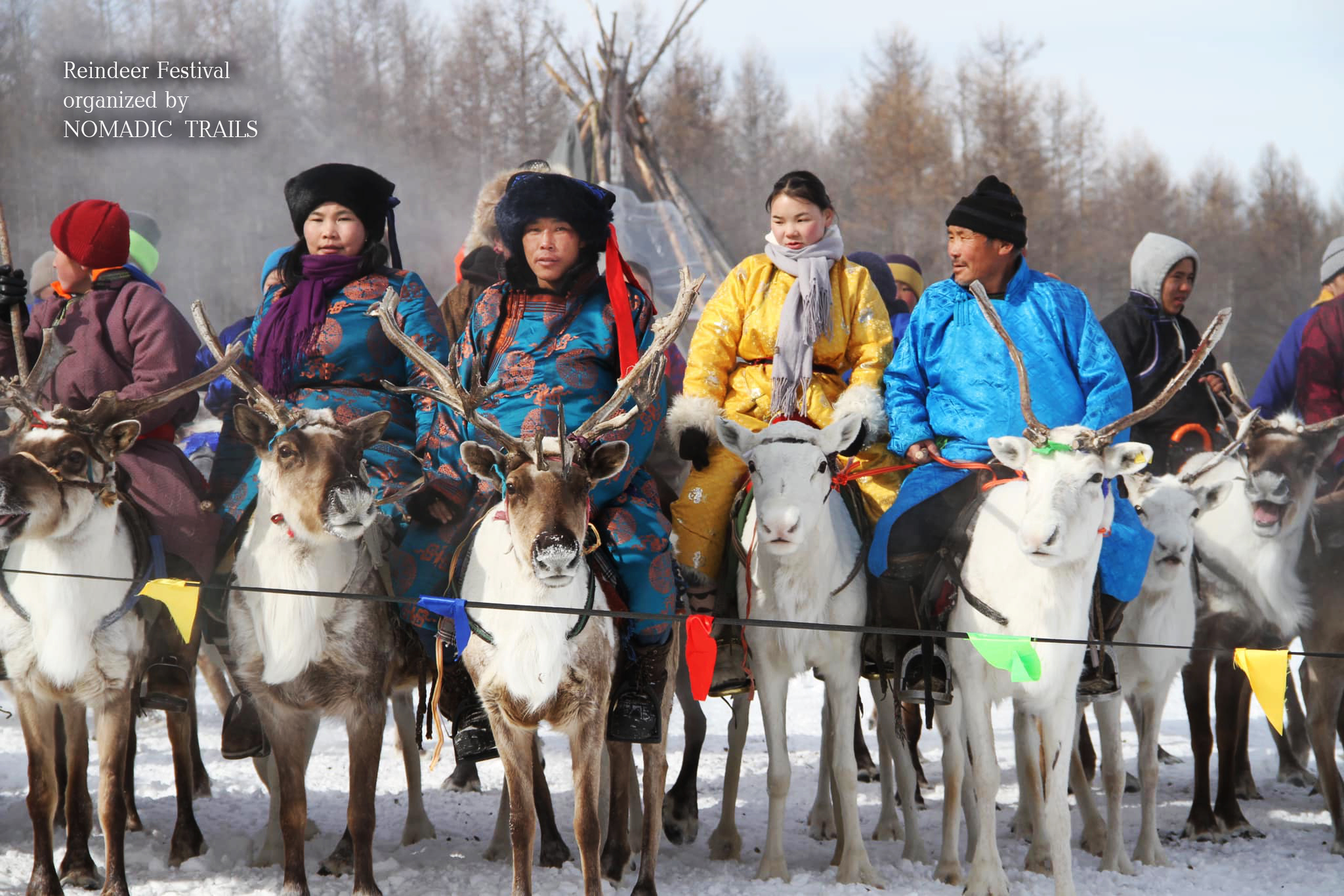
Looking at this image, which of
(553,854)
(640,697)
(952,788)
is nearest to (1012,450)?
(952,788)

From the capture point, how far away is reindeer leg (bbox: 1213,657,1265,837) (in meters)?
5.31

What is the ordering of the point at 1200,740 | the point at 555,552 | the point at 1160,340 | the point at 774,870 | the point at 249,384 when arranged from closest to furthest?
the point at 555,552
the point at 249,384
the point at 774,870
the point at 1200,740
the point at 1160,340

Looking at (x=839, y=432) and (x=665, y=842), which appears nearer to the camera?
(x=839, y=432)

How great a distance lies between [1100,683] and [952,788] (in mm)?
700

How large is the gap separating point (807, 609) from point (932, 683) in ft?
1.76

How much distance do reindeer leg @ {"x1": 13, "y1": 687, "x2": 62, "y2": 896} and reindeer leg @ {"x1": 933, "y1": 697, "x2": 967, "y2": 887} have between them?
10.4 feet

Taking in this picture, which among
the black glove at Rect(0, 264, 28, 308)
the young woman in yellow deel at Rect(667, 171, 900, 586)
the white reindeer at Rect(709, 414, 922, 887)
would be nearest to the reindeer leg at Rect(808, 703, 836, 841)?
the white reindeer at Rect(709, 414, 922, 887)

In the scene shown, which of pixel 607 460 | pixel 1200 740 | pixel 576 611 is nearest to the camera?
pixel 576 611

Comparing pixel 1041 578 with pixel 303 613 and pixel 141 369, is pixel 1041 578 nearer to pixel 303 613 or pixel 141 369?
pixel 303 613

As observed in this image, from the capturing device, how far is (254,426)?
4.14 metres

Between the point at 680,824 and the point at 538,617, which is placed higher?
the point at 538,617

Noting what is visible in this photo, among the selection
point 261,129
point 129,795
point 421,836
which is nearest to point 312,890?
point 421,836

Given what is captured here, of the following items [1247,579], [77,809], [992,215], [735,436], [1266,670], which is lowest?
[77,809]

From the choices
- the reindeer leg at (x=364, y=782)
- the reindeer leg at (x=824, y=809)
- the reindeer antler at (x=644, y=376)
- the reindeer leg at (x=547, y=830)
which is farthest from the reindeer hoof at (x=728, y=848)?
the reindeer antler at (x=644, y=376)
